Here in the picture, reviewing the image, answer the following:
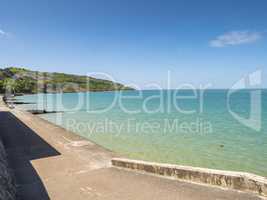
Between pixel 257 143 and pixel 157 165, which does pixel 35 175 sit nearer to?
pixel 157 165

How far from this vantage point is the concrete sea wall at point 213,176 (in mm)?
3795

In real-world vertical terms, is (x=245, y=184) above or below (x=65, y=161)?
above

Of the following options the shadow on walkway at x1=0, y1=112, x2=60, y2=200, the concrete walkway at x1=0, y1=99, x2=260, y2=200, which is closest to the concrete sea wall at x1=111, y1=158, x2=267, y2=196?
the concrete walkway at x1=0, y1=99, x2=260, y2=200

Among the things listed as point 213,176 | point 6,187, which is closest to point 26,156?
point 6,187

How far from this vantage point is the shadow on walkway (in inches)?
195

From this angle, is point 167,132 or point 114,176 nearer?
point 114,176

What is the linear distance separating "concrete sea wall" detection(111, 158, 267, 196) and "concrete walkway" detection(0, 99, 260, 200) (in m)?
0.16

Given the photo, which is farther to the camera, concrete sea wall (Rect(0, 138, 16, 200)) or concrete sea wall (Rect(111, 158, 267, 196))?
concrete sea wall (Rect(111, 158, 267, 196))

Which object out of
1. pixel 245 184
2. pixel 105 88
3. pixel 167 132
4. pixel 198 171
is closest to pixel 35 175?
pixel 198 171

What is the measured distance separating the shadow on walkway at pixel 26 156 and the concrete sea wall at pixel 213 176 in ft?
8.80

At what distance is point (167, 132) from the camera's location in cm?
1748

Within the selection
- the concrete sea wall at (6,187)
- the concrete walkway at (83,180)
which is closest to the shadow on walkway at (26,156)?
the concrete walkway at (83,180)

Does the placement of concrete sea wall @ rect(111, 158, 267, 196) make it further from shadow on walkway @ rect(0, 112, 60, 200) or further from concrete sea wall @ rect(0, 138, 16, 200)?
concrete sea wall @ rect(0, 138, 16, 200)

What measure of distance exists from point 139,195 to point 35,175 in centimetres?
347
